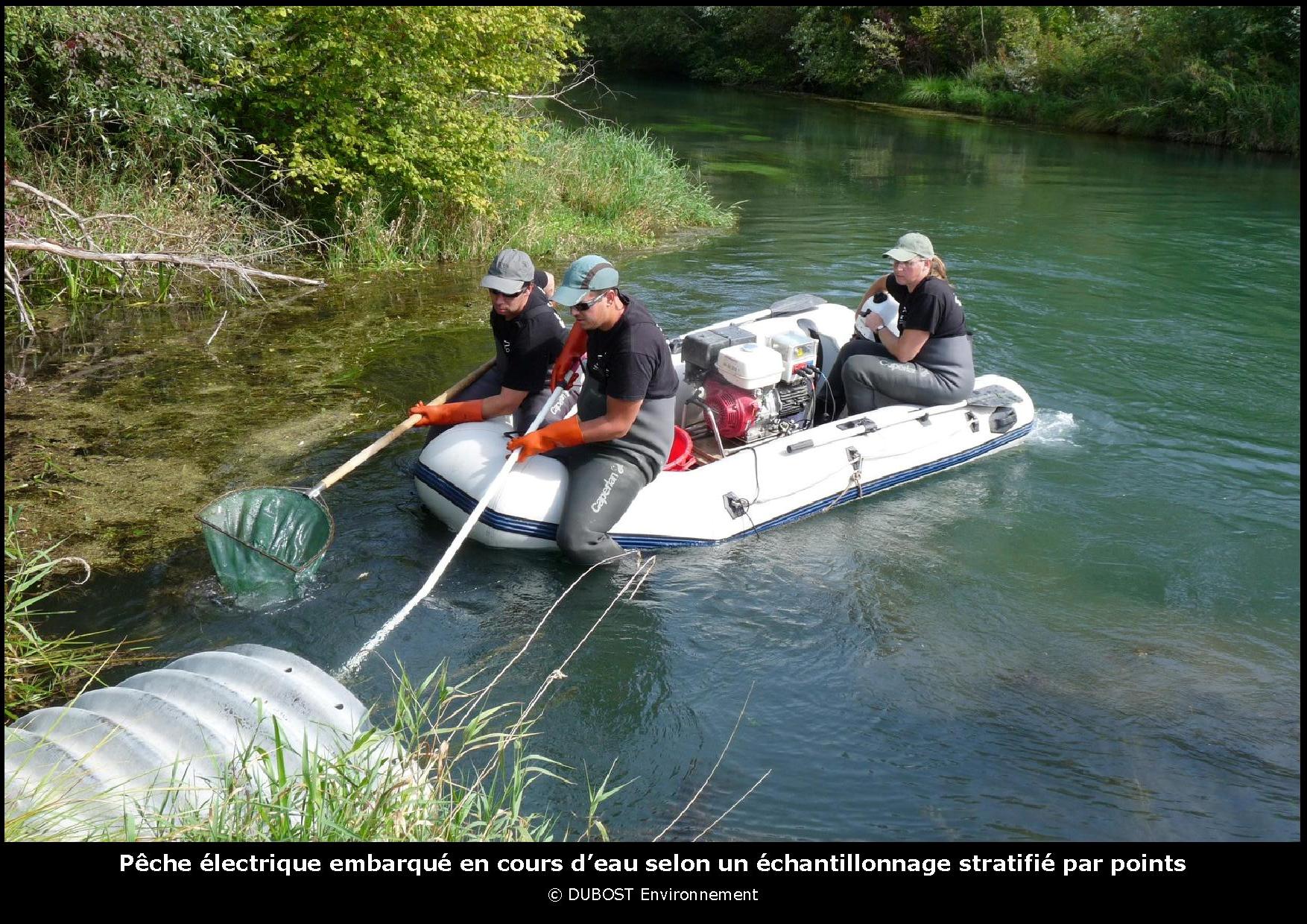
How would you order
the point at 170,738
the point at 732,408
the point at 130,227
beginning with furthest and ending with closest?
1. the point at 130,227
2. the point at 732,408
3. the point at 170,738

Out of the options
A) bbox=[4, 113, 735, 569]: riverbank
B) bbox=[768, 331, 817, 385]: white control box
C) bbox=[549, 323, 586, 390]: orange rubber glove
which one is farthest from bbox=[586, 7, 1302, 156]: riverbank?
bbox=[549, 323, 586, 390]: orange rubber glove

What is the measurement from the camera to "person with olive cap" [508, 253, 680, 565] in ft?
19.3

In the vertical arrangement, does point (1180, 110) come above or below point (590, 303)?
above

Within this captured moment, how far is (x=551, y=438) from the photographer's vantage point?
6.17 meters

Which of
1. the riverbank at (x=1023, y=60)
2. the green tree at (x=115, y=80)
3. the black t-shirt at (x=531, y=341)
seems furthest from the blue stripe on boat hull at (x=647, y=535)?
the riverbank at (x=1023, y=60)

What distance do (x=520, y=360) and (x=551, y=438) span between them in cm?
74

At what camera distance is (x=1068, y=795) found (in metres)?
4.70

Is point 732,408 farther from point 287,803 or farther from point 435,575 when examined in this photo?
point 287,803

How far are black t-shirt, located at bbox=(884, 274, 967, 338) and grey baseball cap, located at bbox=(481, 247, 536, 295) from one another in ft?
8.13

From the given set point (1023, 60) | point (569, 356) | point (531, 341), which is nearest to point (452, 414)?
point (531, 341)

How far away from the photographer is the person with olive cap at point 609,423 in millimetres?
5879

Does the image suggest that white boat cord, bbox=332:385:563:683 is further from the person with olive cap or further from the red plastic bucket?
the red plastic bucket

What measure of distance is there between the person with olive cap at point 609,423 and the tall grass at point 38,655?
88.3 inches
